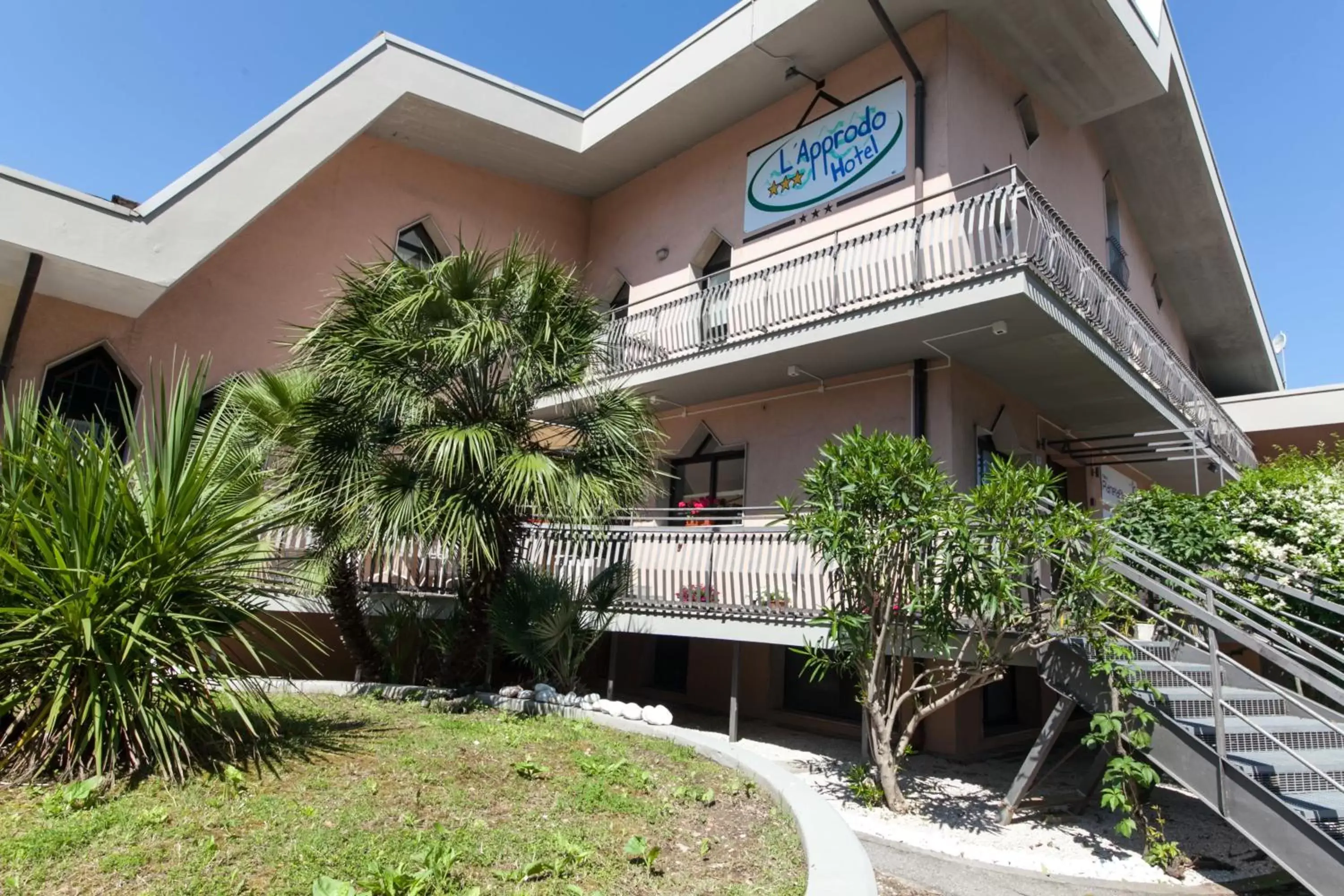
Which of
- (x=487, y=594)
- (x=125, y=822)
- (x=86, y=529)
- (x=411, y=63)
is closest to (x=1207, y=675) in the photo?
(x=487, y=594)

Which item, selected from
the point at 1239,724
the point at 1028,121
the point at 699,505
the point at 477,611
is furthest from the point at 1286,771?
the point at 1028,121

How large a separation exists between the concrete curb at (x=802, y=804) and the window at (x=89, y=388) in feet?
26.4

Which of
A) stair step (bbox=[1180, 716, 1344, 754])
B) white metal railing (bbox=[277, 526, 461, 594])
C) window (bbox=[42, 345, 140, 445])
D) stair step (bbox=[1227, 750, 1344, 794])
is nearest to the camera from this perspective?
stair step (bbox=[1227, 750, 1344, 794])

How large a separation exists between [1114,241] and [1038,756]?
12.6m

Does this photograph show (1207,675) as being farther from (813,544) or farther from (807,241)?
(807,241)

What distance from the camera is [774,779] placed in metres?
5.35

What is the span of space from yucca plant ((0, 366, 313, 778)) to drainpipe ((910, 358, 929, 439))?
8.14 m

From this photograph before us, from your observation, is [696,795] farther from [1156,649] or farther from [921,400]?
[921,400]

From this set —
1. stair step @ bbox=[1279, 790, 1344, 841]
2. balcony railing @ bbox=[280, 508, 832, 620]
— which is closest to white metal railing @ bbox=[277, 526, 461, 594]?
balcony railing @ bbox=[280, 508, 832, 620]

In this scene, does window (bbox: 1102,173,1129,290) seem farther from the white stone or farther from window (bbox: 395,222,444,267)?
window (bbox: 395,222,444,267)

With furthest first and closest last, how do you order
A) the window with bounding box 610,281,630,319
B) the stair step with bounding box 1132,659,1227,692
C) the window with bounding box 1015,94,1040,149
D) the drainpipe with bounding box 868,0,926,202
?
1. the window with bounding box 610,281,630,319
2. the window with bounding box 1015,94,1040,149
3. the drainpipe with bounding box 868,0,926,202
4. the stair step with bounding box 1132,659,1227,692

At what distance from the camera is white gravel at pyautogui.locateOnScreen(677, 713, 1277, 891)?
6.13 meters

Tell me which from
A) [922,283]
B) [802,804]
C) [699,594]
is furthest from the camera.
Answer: [699,594]

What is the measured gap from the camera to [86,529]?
4469mm
